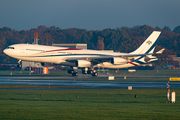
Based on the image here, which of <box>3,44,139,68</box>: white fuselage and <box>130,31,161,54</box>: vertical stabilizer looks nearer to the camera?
<box>3,44,139,68</box>: white fuselage

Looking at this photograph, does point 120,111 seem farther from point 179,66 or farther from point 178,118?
point 179,66

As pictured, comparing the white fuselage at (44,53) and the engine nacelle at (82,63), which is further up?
the white fuselage at (44,53)

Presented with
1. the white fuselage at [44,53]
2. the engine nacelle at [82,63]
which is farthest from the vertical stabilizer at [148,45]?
the engine nacelle at [82,63]

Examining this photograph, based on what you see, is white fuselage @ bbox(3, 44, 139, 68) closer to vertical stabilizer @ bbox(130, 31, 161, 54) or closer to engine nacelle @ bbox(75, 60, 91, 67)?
engine nacelle @ bbox(75, 60, 91, 67)

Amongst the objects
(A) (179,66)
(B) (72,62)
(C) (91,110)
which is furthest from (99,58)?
(A) (179,66)

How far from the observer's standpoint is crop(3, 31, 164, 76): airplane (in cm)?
5962

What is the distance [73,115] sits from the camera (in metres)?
17.6

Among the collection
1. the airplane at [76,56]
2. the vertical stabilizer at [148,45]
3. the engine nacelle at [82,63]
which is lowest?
the engine nacelle at [82,63]

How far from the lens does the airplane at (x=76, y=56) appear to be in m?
59.6

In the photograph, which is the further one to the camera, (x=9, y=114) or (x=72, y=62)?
(x=72, y=62)

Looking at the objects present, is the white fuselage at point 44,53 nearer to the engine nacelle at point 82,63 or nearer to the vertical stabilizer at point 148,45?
the engine nacelle at point 82,63

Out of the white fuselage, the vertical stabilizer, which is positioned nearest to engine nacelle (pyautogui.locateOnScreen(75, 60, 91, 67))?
the white fuselage

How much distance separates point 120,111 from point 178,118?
12.9 feet

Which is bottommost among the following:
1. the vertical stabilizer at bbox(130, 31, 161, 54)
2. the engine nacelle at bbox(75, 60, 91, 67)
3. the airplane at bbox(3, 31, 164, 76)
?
the engine nacelle at bbox(75, 60, 91, 67)
